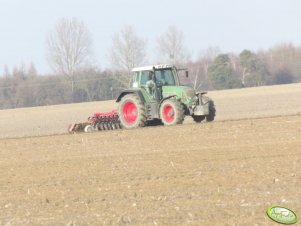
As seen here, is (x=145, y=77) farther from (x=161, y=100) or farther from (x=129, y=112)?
(x=129, y=112)

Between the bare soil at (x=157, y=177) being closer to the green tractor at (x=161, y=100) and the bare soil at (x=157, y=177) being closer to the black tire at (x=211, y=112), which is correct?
the green tractor at (x=161, y=100)

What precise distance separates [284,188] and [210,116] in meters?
11.7

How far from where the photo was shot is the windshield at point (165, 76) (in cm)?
2061

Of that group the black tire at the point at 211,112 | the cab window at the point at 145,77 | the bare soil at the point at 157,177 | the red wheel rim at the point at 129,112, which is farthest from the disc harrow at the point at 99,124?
the bare soil at the point at 157,177

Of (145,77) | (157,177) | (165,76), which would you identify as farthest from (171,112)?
(157,177)

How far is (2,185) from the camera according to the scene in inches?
445

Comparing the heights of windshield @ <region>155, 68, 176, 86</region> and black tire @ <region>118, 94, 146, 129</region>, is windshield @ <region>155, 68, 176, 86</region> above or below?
above

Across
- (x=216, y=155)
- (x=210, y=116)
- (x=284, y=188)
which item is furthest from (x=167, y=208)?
(x=210, y=116)

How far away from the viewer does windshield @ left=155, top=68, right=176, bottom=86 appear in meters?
20.6

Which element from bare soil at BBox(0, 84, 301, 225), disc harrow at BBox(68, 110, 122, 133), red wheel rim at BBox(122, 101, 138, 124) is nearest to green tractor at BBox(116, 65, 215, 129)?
red wheel rim at BBox(122, 101, 138, 124)

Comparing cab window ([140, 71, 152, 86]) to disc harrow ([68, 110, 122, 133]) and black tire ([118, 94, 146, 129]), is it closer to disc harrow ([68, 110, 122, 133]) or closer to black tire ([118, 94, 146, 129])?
black tire ([118, 94, 146, 129])

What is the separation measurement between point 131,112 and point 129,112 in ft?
0.23

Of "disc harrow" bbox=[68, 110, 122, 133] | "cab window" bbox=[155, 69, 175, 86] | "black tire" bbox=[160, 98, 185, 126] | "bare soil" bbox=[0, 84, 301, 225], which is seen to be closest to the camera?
"bare soil" bbox=[0, 84, 301, 225]

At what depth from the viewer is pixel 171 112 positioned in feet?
65.7
